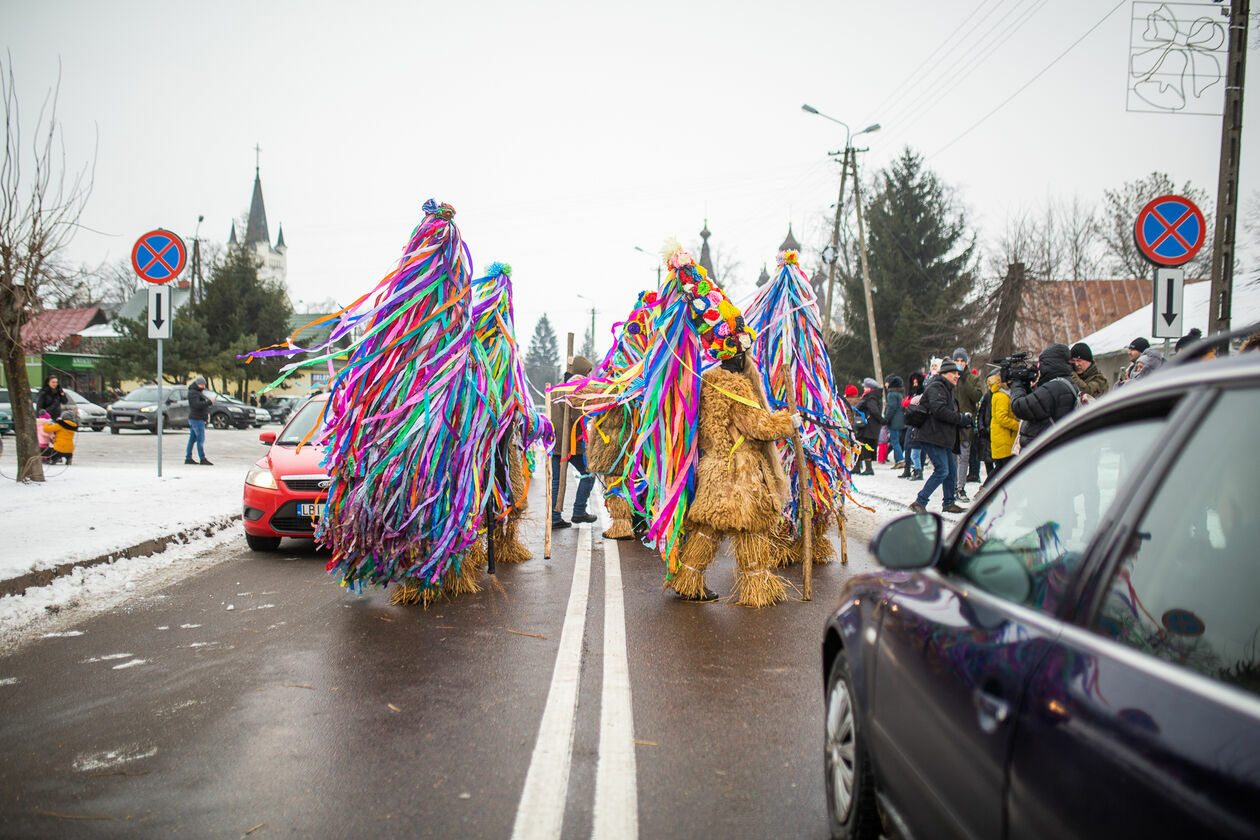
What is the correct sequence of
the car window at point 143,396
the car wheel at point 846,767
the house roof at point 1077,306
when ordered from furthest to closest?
the house roof at point 1077,306 → the car window at point 143,396 → the car wheel at point 846,767

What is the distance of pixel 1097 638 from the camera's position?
1579mm

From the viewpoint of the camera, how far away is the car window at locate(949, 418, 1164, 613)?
182cm

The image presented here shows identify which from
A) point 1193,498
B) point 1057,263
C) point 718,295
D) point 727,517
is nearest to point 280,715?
point 727,517

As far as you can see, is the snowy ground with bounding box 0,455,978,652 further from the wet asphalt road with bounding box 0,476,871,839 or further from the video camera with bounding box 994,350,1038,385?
the video camera with bounding box 994,350,1038,385

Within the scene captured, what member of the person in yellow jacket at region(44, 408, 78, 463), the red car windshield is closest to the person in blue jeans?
the red car windshield

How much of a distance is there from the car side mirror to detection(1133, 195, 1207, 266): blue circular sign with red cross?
283 inches

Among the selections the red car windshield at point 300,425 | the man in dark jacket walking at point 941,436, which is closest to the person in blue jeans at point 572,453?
the red car windshield at point 300,425

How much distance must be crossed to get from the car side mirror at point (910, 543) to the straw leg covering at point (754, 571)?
3.60 meters

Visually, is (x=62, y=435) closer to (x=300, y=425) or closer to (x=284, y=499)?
(x=300, y=425)

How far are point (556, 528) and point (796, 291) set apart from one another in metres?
3.97

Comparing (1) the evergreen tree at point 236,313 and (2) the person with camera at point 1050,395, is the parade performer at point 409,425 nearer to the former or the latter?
(2) the person with camera at point 1050,395

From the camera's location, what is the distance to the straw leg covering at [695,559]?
6105 millimetres

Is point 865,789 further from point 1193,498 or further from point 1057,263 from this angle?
point 1057,263

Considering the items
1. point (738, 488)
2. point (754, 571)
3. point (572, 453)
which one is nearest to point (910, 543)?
point (738, 488)
